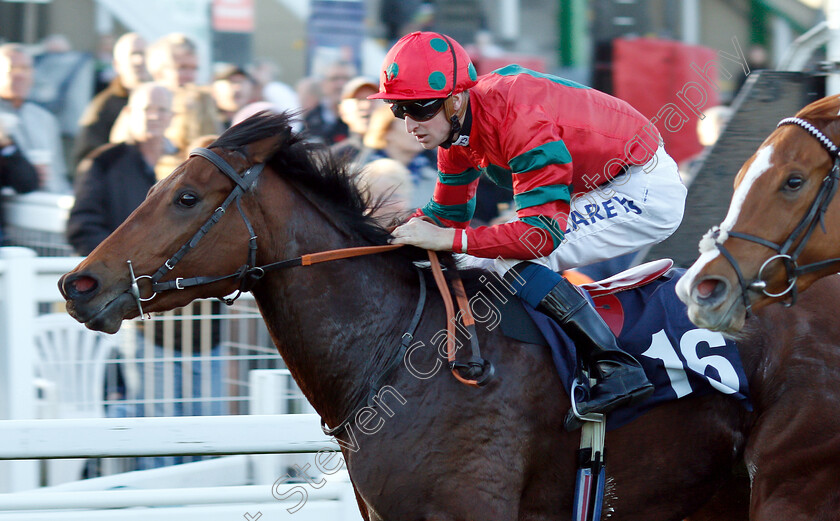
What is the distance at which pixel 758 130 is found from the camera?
3965mm

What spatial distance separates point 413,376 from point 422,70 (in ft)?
3.02

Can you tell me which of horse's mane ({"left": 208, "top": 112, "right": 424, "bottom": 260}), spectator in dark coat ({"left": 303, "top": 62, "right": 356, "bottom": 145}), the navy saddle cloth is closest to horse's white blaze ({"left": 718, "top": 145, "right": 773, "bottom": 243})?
the navy saddle cloth

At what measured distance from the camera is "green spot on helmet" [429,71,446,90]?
2.99 m

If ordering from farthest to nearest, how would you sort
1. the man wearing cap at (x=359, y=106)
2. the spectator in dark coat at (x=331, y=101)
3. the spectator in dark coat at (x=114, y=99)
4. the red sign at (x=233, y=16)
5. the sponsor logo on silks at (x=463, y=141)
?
1. the red sign at (x=233, y=16)
2. the spectator in dark coat at (x=331, y=101)
3. the spectator in dark coat at (x=114, y=99)
4. the man wearing cap at (x=359, y=106)
5. the sponsor logo on silks at (x=463, y=141)

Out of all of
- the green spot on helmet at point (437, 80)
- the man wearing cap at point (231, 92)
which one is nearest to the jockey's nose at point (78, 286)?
the green spot on helmet at point (437, 80)

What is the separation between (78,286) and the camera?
2861 mm

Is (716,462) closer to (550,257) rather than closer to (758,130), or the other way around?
(550,257)

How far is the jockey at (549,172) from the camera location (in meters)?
2.93

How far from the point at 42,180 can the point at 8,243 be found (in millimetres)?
628

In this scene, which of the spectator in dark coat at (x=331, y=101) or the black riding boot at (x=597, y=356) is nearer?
the black riding boot at (x=597, y=356)

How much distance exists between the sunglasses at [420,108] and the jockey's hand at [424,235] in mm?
326

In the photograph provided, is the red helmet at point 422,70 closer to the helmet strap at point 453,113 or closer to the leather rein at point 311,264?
the helmet strap at point 453,113

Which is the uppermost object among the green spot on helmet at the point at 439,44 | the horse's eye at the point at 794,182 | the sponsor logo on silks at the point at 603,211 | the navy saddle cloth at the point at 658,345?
the green spot on helmet at the point at 439,44

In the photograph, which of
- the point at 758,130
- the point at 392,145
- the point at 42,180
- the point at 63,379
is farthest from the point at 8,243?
the point at 758,130
